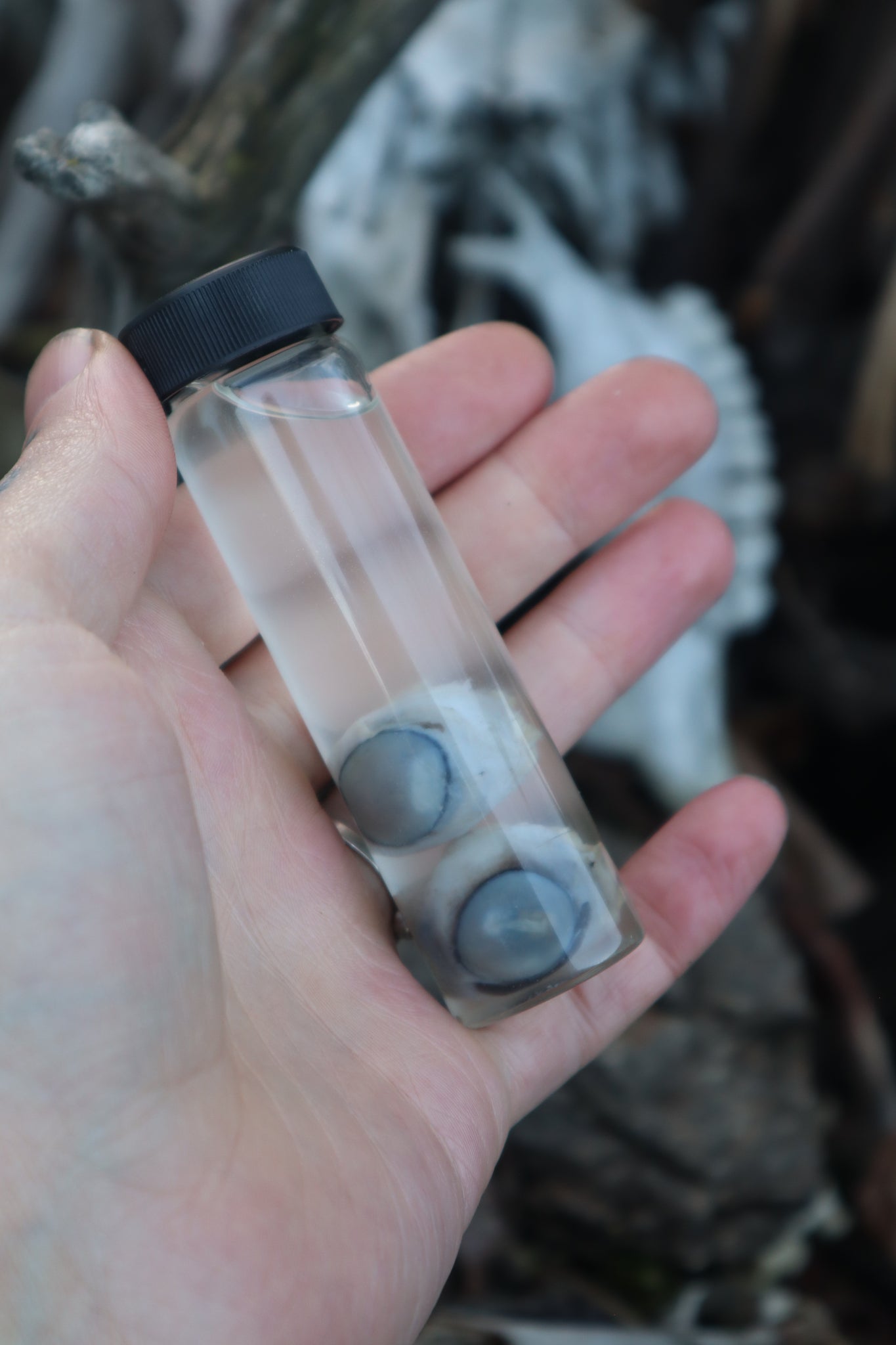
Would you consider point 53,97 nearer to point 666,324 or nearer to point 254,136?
point 254,136

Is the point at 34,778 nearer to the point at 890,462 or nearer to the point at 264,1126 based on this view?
the point at 264,1126

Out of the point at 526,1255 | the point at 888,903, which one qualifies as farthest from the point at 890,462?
the point at 526,1255

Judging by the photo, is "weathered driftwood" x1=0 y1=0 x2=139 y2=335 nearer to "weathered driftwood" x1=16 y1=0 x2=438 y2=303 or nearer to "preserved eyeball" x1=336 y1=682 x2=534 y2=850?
"weathered driftwood" x1=16 y1=0 x2=438 y2=303

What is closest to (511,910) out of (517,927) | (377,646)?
(517,927)

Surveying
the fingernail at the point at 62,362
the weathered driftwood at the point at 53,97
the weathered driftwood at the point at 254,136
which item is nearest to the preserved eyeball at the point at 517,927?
the fingernail at the point at 62,362

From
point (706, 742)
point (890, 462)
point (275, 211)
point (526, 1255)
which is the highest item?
point (275, 211)

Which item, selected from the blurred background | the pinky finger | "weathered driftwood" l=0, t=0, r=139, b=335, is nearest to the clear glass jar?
the pinky finger

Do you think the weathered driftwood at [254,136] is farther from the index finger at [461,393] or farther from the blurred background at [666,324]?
the index finger at [461,393]
